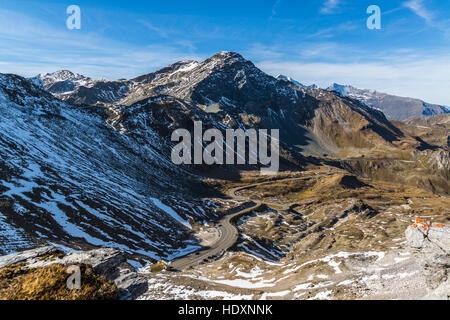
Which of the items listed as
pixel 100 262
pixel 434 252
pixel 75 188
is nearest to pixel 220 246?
pixel 75 188

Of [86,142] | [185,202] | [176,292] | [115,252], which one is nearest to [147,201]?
[185,202]

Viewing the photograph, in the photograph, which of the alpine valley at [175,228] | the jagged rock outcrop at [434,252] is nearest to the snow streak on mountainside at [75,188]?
the alpine valley at [175,228]

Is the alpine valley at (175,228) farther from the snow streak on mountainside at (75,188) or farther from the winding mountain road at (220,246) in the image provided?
the snow streak on mountainside at (75,188)

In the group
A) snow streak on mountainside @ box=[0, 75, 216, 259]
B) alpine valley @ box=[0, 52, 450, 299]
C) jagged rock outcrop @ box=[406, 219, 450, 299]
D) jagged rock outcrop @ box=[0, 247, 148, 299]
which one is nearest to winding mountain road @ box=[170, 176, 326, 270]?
alpine valley @ box=[0, 52, 450, 299]

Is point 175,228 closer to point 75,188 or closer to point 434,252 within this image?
point 75,188

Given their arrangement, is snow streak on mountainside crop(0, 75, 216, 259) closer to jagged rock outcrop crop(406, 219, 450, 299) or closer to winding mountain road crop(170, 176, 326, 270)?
winding mountain road crop(170, 176, 326, 270)

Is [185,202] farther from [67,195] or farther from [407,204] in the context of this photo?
[407,204]
